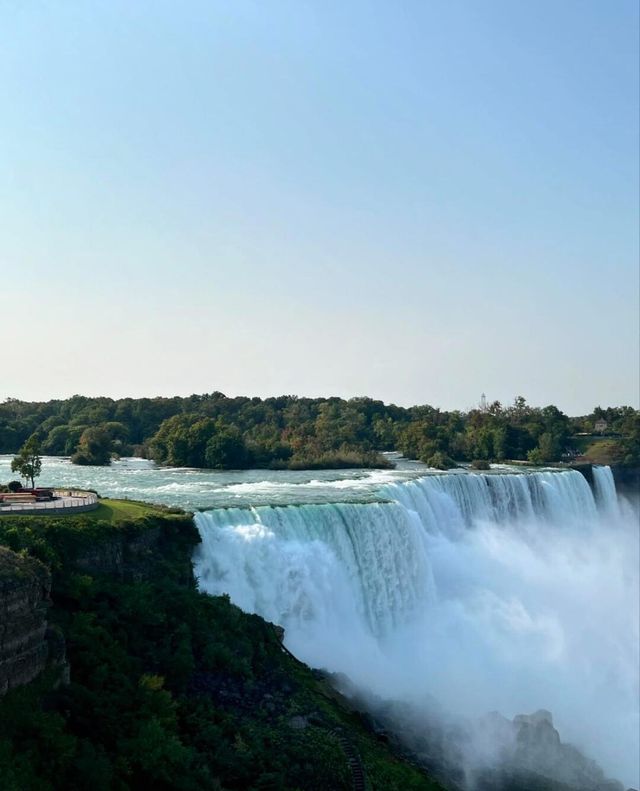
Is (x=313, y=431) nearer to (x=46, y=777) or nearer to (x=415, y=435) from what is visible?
(x=415, y=435)

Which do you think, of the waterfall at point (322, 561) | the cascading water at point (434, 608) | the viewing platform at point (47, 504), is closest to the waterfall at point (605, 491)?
the cascading water at point (434, 608)

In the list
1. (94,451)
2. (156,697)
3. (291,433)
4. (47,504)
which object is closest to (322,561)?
(47,504)

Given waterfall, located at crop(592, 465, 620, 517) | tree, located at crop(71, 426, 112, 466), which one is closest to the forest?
tree, located at crop(71, 426, 112, 466)

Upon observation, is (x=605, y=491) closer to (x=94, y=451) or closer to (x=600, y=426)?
(x=94, y=451)

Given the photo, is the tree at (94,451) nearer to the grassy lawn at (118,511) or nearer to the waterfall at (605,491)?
the grassy lawn at (118,511)

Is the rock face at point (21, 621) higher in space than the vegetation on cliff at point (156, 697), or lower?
higher

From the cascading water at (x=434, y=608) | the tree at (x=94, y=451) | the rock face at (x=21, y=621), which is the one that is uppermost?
the tree at (x=94, y=451)

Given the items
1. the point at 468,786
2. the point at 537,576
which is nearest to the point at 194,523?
the point at 468,786
